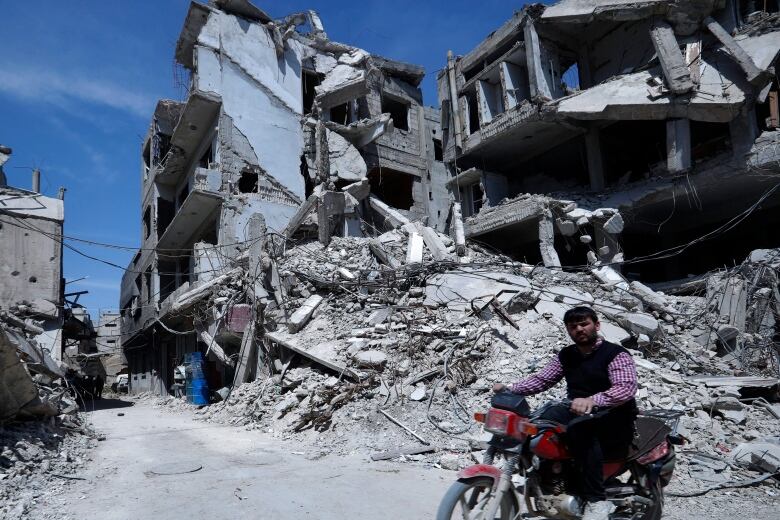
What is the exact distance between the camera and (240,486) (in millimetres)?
5301

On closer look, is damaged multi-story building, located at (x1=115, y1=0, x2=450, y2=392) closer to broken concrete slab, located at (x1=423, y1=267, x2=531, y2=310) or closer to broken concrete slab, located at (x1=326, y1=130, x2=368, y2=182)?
broken concrete slab, located at (x1=326, y1=130, x2=368, y2=182)

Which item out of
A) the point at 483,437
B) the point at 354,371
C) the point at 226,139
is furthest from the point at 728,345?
the point at 226,139

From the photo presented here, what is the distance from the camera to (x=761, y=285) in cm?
1128

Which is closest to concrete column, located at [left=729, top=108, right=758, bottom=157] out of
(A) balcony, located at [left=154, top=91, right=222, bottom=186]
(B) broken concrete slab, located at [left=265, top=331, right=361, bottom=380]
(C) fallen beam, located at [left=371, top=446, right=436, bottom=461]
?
(B) broken concrete slab, located at [left=265, top=331, right=361, bottom=380]

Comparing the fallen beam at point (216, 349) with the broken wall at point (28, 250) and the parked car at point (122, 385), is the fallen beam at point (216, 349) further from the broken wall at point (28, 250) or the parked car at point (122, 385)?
Result: the parked car at point (122, 385)

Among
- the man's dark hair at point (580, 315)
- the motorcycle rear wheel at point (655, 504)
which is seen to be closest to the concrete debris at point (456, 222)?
the motorcycle rear wheel at point (655, 504)

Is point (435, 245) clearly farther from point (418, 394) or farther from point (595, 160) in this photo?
point (595, 160)

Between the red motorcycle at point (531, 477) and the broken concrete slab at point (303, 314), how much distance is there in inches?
330

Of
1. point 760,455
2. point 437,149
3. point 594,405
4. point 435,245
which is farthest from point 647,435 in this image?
point 437,149

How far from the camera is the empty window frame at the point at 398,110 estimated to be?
28078mm

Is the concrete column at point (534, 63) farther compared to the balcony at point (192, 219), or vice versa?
the balcony at point (192, 219)

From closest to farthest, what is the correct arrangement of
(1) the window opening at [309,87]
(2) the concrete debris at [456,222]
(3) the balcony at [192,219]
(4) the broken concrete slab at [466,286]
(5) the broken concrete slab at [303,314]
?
(2) the concrete debris at [456,222], (4) the broken concrete slab at [466,286], (5) the broken concrete slab at [303,314], (3) the balcony at [192,219], (1) the window opening at [309,87]

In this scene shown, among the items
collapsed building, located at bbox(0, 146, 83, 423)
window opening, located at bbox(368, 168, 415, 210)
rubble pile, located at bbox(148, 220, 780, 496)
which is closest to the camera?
rubble pile, located at bbox(148, 220, 780, 496)

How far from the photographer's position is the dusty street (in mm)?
4547
